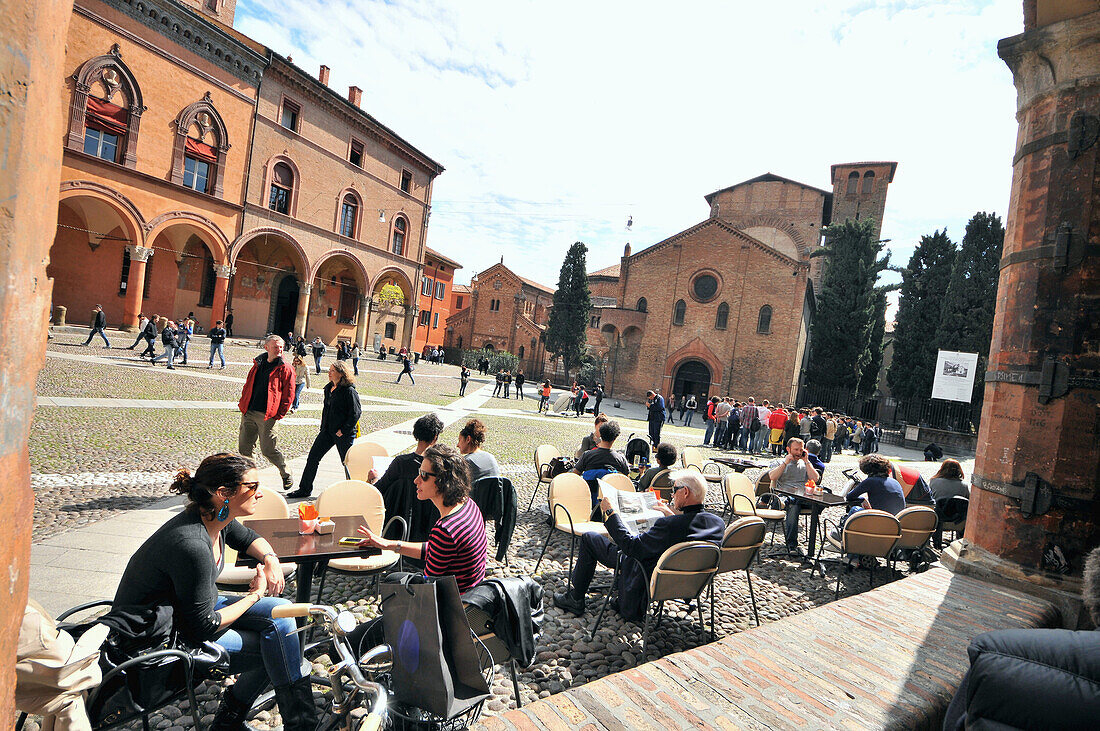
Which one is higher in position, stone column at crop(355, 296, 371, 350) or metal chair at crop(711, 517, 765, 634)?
stone column at crop(355, 296, 371, 350)

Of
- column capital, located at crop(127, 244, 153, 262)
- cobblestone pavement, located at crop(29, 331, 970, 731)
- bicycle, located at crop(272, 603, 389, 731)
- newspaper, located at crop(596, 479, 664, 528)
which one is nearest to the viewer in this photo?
bicycle, located at crop(272, 603, 389, 731)

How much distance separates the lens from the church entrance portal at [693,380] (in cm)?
3064

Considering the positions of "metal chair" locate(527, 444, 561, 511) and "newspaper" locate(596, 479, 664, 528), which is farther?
"metal chair" locate(527, 444, 561, 511)

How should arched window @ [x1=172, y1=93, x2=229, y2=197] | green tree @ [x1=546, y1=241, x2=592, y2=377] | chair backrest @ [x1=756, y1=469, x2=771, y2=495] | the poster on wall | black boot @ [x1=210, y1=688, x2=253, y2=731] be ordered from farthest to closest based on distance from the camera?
green tree @ [x1=546, y1=241, x2=592, y2=377] → arched window @ [x1=172, y1=93, x2=229, y2=197] → the poster on wall → chair backrest @ [x1=756, y1=469, x2=771, y2=495] → black boot @ [x1=210, y1=688, x2=253, y2=731]

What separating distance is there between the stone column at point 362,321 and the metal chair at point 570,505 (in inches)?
1063

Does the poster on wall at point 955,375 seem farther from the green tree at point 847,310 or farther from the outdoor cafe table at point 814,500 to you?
the outdoor cafe table at point 814,500

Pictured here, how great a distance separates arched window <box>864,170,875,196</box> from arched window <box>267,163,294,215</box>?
37.7m

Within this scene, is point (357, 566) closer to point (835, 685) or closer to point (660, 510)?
point (660, 510)

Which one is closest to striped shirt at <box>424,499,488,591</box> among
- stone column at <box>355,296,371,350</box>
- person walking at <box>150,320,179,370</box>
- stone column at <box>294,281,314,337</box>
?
person walking at <box>150,320,179,370</box>

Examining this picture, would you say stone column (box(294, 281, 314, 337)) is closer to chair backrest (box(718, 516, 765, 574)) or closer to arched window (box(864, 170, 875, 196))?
chair backrest (box(718, 516, 765, 574))

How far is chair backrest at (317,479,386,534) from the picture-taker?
404cm

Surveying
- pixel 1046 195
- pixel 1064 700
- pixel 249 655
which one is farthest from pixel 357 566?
pixel 1046 195

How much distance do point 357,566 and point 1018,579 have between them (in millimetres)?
5213

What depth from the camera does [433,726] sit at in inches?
91.7
